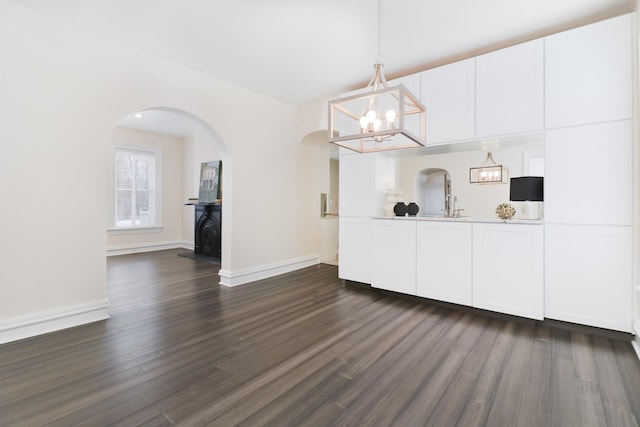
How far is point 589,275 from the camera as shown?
278cm

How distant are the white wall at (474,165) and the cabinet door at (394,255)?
98cm

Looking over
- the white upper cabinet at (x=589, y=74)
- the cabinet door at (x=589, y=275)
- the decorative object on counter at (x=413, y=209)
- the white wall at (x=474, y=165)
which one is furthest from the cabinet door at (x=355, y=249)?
the white upper cabinet at (x=589, y=74)

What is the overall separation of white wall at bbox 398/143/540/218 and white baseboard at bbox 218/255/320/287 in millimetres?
2715

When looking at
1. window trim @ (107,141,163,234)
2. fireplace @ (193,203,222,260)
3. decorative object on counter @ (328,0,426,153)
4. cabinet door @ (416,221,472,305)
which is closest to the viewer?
decorative object on counter @ (328,0,426,153)

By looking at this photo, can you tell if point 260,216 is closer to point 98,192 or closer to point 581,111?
point 98,192

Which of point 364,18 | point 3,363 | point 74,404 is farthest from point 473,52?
point 3,363

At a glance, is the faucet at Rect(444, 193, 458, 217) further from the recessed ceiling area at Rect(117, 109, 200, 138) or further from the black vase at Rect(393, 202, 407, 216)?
the recessed ceiling area at Rect(117, 109, 200, 138)

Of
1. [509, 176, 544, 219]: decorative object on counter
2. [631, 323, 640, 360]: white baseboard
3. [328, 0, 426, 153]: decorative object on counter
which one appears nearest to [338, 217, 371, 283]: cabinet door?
[328, 0, 426, 153]: decorative object on counter

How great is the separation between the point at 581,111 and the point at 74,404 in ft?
15.4

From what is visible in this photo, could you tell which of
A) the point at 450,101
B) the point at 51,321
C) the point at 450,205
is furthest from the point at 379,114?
the point at 51,321

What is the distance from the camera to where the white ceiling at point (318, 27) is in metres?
2.73

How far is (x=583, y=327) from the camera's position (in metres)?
2.84

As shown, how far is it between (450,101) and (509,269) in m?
2.07

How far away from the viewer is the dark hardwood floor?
1.70 metres
